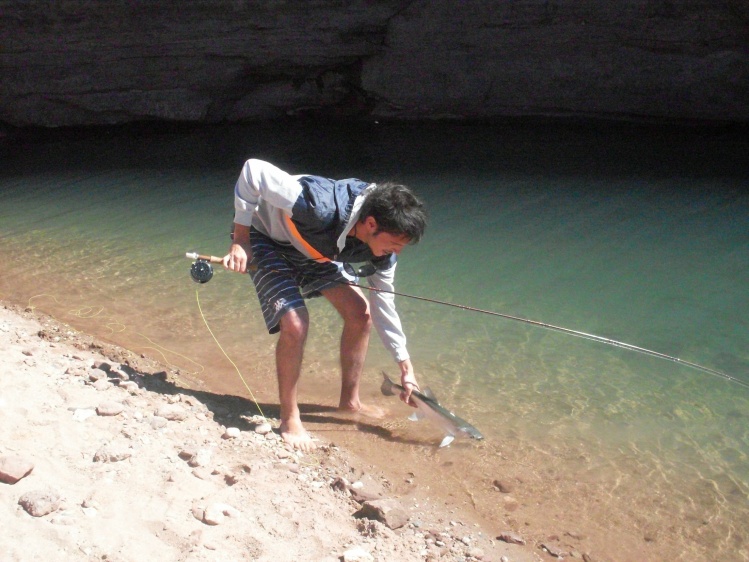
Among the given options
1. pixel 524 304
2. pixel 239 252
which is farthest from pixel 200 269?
pixel 524 304

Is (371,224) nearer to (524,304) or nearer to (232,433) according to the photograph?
(232,433)

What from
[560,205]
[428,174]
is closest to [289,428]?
[560,205]

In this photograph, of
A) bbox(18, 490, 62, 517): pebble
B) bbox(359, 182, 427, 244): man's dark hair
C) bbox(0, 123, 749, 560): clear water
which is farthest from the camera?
bbox(0, 123, 749, 560): clear water

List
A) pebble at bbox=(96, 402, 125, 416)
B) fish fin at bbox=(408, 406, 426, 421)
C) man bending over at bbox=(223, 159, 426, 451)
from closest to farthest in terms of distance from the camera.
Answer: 1. man bending over at bbox=(223, 159, 426, 451)
2. pebble at bbox=(96, 402, 125, 416)
3. fish fin at bbox=(408, 406, 426, 421)

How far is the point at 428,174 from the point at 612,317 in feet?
16.2

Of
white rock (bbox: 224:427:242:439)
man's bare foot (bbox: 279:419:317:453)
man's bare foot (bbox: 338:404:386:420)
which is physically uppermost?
white rock (bbox: 224:427:242:439)

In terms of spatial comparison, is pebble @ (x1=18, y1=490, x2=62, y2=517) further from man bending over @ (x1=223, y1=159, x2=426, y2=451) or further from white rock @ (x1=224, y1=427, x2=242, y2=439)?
man bending over @ (x1=223, y1=159, x2=426, y2=451)

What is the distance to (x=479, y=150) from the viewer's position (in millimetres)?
11586

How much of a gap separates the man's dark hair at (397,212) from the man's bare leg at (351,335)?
67 centimetres

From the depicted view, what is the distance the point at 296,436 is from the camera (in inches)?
147

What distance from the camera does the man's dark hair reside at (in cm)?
322

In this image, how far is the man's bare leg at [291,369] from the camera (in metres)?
3.56

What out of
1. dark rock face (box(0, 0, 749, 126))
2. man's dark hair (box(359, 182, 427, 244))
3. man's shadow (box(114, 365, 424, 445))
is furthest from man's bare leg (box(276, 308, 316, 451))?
dark rock face (box(0, 0, 749, 126))

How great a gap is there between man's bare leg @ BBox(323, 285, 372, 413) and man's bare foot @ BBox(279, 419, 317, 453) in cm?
49
